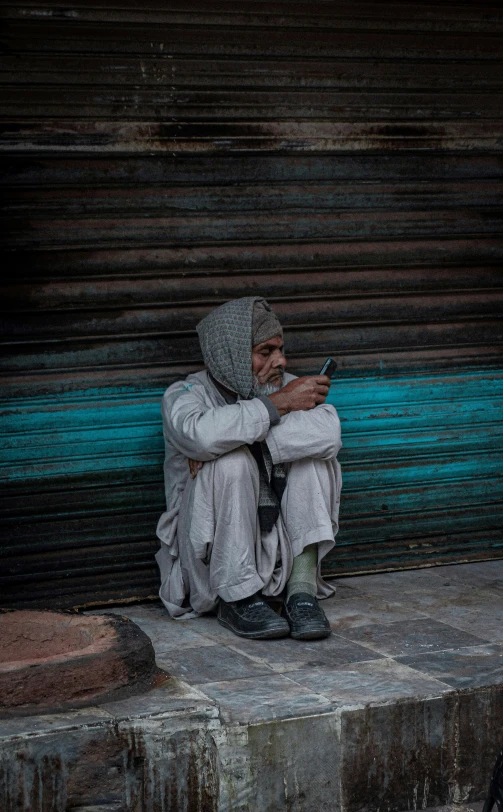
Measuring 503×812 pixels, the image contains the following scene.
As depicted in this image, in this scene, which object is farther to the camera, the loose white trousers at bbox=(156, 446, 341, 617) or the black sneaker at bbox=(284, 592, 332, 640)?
the loose white trousers at bbox=(156, 446, 341, 617)

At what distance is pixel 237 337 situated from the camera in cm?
458

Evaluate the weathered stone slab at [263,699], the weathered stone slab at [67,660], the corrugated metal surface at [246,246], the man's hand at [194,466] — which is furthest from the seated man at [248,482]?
the weathered stone slab at [67,660]

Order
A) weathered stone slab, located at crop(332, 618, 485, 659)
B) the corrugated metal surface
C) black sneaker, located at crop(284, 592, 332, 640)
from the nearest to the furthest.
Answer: weathered stone slab, located at crop(332, 618, 485, 659)
black sneaker, located at crop(284, 592, 332, 640)
the corrugated metal surface

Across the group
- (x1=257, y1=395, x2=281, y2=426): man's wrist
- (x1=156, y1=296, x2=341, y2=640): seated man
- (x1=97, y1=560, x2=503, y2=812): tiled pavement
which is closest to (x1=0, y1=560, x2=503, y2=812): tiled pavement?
(x1=97, y1=560, x2=503, y2=812): tiled pavement

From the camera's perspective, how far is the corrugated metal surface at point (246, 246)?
478cm

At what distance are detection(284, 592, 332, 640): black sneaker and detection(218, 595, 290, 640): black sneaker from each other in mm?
48

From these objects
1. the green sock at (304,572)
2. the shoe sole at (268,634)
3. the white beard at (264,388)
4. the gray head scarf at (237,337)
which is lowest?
the shoe sole at (268,634)

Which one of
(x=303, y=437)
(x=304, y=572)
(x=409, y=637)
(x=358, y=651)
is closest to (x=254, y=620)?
(x=304, y=572)

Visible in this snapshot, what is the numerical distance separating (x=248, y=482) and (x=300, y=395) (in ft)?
1.40

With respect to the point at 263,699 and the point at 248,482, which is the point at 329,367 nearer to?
the point at 248,482

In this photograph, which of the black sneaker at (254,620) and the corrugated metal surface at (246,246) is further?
the corrugated metal surface at (246,246)

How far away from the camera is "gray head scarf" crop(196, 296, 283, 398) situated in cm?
459

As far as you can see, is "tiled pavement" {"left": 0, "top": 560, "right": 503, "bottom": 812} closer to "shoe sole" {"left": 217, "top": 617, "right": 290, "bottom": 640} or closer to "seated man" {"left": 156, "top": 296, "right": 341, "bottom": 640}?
"shoe sole" {"left": 217, "top": 617, "right": 290, "bottom": 640}

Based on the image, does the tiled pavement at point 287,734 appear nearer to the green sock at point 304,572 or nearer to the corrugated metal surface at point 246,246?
the green sock at point 304,572
